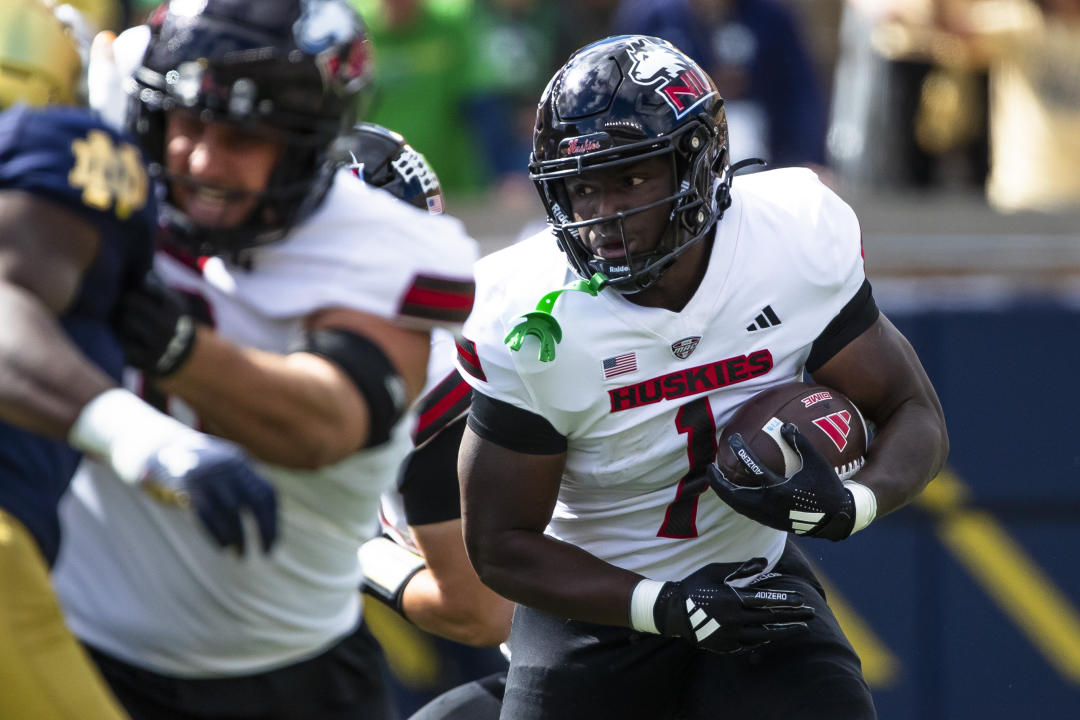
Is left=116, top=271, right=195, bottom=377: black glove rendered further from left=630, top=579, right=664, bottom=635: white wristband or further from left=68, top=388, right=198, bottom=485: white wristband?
left=630, top=579, right=664, bottom=635: white wristband

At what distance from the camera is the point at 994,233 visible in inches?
251

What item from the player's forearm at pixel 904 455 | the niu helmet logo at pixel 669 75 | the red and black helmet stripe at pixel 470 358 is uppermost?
the niu helmet logo at pixel 669 75

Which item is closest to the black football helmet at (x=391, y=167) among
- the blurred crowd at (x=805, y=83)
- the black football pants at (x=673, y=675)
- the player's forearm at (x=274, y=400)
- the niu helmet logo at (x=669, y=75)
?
the niu helmet logo at (x=669, y=75)

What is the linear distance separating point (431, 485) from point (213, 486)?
1.52 meters

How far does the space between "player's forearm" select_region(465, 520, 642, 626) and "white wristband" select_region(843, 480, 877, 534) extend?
445 millimetres

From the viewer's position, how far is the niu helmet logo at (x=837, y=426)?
319 centimetres

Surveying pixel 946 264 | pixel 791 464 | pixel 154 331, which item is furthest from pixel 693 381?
pixel 946 264

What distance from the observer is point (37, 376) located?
7.39ft

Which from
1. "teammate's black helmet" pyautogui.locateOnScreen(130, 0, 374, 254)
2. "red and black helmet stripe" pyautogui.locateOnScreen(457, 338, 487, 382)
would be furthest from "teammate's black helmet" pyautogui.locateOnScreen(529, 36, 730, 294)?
"teammate's black helmet" pyautogui.locateOnScreen(130, 0, 374, 254)

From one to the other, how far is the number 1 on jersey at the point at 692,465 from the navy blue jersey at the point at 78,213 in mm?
1234

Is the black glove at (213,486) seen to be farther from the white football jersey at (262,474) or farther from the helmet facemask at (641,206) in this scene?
the helmet facemask at (641,206)

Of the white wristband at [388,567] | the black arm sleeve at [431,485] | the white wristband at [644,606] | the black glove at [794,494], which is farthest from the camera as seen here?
the white wristband at [388,567]

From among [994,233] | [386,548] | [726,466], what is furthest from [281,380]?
[994,233]

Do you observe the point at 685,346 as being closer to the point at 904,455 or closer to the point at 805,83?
the point at 904,455
